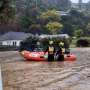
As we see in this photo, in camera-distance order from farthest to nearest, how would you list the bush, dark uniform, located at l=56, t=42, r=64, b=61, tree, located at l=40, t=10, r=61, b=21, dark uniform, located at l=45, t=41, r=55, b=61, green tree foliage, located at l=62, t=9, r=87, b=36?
1. green tree foliage, located at l=62, t=9, r=87, b=36
2. tree, located at l=40, t=10, r=61, b=21
3. the bush
4. dark uniform, located at l=56, t=42, r=64, b=61
5. dark uniform, located at l=45, t=41, r=55, b=61

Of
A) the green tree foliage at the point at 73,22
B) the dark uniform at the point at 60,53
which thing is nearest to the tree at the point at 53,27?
the green tree foliage at the point at 73,22

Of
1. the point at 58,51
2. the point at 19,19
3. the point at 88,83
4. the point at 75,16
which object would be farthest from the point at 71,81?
the point at 75,16

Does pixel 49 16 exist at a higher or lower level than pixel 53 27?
higher

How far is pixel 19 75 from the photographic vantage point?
2130 cm

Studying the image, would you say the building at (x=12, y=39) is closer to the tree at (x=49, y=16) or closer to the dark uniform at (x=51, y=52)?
the tree at (x=49, y=16)

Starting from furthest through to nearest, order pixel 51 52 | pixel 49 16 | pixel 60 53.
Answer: pixel 49 16 < pixel 60 53 < pixel 51 52

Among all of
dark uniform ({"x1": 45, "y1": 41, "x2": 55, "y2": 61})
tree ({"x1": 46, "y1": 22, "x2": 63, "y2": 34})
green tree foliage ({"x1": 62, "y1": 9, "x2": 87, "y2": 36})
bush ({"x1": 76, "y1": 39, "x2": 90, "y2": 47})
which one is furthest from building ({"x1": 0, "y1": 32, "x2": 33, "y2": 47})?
dark uniform ({"x1": 45, "y1": 41, "x2": 55, "y2": 61})

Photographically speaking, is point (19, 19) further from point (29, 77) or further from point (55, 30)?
point (29, 77)

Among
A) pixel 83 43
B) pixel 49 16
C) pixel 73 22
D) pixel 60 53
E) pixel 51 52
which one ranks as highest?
pixel 51 52

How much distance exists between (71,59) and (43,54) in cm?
232

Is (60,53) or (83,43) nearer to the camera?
(60,53)

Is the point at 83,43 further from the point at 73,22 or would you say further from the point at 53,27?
the point at 73,22

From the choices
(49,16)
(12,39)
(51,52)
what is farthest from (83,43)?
(51,52)

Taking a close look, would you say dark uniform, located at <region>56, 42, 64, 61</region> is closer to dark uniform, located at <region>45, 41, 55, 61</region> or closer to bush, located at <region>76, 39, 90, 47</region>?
dark uniform, located at <region>45, 41, 55, 61</region>
